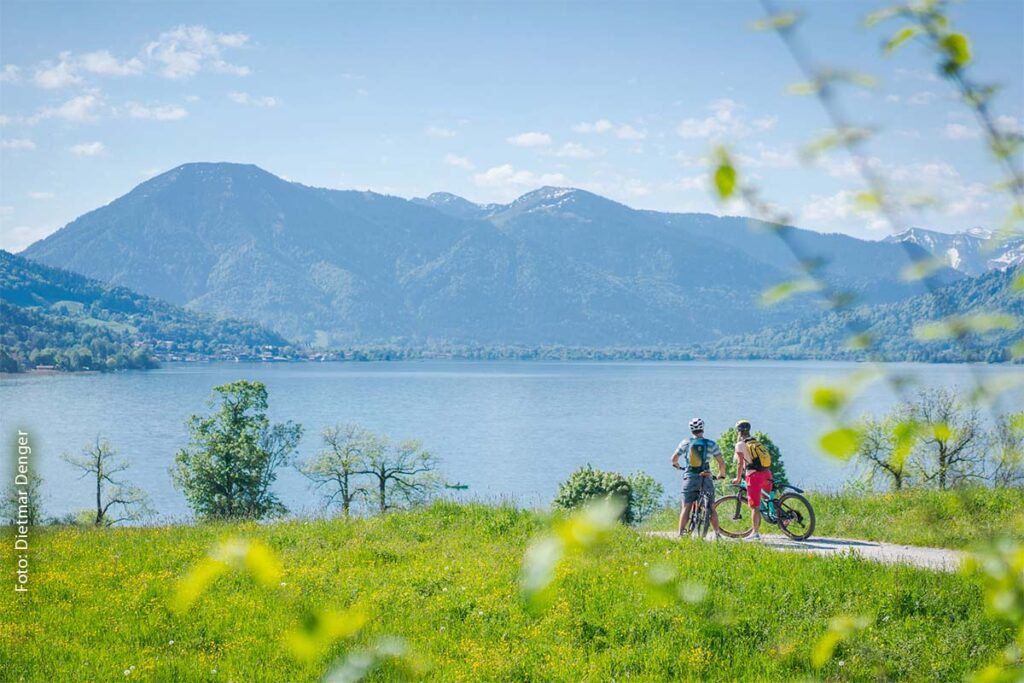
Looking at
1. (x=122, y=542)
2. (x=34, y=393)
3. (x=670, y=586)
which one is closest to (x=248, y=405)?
(x=122, y=542)

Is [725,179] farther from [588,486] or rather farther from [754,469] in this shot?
[588,486]

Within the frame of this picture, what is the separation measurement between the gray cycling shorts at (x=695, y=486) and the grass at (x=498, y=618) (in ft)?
6.09

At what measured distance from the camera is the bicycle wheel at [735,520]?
18.2 m

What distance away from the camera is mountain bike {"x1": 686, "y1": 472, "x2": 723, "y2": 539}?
56.4 ft

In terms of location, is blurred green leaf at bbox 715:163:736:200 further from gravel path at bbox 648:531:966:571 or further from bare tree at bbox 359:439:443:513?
bare tree at bbox 359:439:443:513

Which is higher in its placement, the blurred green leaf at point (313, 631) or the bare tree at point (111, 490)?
the blurred green leaf at point (313, 631)

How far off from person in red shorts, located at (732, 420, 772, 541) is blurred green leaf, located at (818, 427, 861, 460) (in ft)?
52.4

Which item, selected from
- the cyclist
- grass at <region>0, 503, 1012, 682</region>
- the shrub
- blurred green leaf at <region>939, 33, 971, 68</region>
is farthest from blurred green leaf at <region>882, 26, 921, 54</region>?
the shrub

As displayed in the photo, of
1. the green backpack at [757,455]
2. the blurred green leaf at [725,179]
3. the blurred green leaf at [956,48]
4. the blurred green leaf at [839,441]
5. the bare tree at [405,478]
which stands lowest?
the bare tree at [405,478]

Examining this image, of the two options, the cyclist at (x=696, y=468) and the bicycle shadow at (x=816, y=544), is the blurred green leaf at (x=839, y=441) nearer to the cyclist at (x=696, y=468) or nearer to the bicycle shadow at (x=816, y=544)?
the cyclist at (x=696, y=468)

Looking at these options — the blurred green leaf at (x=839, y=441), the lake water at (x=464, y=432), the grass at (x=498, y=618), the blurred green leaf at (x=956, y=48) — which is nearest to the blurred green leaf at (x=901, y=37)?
the blurred green leaf at (x=956, y=48)

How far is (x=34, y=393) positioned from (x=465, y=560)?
7824 inches

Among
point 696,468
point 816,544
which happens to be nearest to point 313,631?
point 696,468

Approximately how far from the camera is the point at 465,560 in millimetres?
14641
